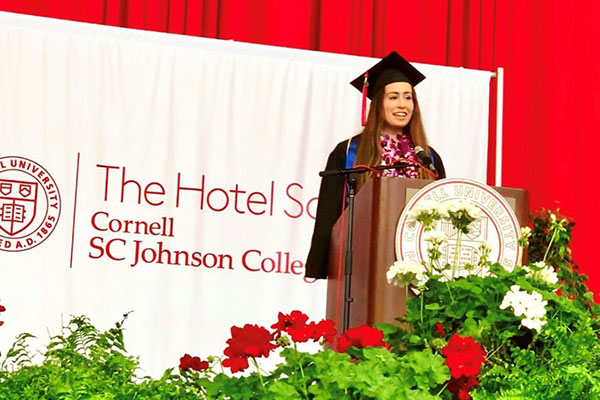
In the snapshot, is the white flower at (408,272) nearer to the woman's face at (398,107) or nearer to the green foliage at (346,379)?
the green foliage at (346,379)

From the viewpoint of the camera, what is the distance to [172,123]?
173 inches

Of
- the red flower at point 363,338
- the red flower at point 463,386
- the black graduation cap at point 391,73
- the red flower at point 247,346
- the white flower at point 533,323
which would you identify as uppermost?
the black graduation cap at point 391,73

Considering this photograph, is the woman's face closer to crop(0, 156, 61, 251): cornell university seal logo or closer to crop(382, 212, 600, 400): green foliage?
crop(0, 156, 61, 251): cornell university seal logo

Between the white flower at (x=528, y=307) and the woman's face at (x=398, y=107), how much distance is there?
2.00 m

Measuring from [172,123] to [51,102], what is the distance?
53 cm

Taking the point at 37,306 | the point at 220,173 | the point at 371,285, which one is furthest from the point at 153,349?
the point at 371,285

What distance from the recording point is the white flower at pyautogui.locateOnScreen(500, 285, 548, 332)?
5.31 ft

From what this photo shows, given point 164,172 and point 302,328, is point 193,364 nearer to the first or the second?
point 302,328

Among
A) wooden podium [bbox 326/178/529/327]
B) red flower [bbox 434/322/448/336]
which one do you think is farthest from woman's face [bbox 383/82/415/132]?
red flower [bbox 434/322/448/336]

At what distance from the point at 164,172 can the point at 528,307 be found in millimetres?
2879

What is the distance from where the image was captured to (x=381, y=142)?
3.55 meters

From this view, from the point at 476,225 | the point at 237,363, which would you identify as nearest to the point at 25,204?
the point at 476,225

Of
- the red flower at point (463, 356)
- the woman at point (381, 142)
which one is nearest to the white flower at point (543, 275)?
the red flower at point (463, 356)

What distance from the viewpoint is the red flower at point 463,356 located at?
152 cm
